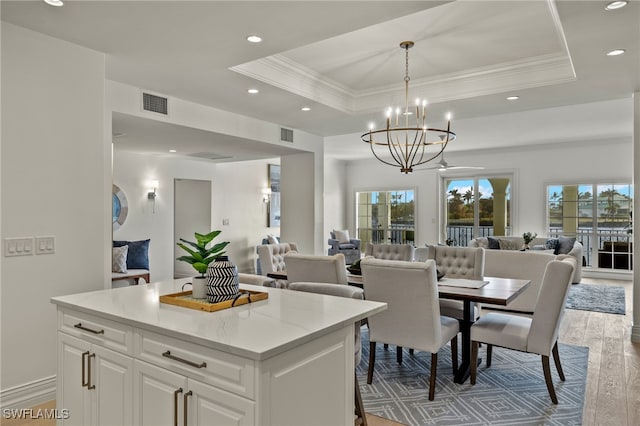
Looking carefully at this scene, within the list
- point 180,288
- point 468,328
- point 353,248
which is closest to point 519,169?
point 353,248

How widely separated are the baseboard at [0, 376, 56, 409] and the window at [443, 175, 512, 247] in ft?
25.9

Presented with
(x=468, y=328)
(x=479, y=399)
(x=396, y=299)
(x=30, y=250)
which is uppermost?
(x=30, y=250)

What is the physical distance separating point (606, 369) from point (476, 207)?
6613mm

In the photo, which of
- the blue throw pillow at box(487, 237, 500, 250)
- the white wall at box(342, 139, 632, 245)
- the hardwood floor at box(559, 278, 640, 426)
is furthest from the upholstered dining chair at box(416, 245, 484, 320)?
the white wall at box(342, 139, 632, 245)

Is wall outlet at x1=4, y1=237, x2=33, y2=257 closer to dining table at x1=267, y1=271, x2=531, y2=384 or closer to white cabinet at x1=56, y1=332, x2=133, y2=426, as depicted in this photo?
white cabinet at x1=56, y1=332, x2=133, y2=426

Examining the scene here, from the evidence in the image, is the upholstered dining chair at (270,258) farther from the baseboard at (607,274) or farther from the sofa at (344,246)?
the baseboard at (607,274)

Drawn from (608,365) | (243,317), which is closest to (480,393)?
(608,365)

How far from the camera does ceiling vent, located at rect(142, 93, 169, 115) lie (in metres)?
4.03

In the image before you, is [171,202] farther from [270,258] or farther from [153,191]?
[270,258]

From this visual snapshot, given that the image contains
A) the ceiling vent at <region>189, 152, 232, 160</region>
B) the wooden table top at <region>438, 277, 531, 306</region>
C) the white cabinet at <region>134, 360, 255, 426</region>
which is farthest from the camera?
the ceiling vent at <region>189, 152, 232, 160</region>

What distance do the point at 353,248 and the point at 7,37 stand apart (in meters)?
8.41

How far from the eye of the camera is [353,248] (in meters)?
10.3

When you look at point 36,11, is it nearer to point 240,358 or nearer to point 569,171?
point 240,358

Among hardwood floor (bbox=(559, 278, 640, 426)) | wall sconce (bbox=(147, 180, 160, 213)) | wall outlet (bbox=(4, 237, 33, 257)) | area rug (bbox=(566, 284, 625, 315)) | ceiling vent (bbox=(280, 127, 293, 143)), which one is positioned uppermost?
ceiling vent (bbox=(280, 127, 293, 143))
